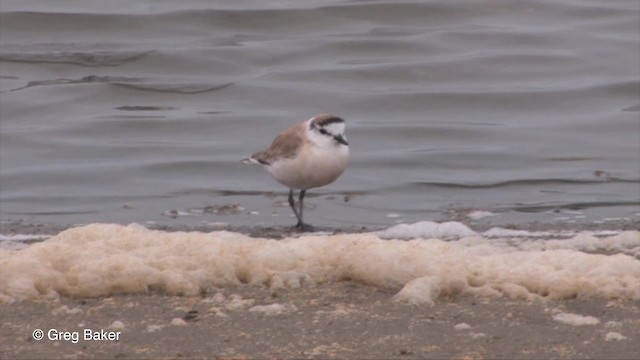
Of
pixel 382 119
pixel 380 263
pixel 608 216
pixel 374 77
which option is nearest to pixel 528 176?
pixel 608 216

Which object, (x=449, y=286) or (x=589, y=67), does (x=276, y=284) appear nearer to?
(x=449, y=286)

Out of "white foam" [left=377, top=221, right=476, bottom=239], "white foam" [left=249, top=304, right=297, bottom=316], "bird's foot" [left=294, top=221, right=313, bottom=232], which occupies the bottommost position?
"bird's foot" [left=294, top=221, right=313, bottom=232]

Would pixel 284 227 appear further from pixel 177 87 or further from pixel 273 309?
pixel 177 87

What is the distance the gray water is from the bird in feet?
0.89

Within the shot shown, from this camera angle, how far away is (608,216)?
937 cm

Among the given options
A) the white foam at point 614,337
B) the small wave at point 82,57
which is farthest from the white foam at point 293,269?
the small wave at point 82,57

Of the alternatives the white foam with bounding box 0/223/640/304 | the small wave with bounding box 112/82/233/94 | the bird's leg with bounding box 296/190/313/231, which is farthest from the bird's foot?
the small wave with bounding box 112/82/233/94

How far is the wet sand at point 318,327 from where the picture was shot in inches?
188

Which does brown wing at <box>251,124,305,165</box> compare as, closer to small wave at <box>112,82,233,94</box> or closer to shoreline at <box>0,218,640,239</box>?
shoreline at <box>0,218,640,239</box>

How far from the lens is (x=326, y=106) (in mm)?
13570

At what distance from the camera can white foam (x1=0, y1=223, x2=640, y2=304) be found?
5.60m

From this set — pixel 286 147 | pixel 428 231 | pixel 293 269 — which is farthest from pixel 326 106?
pixel 293 269

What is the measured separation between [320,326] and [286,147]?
15.6 ft

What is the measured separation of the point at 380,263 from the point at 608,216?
12.9ft
